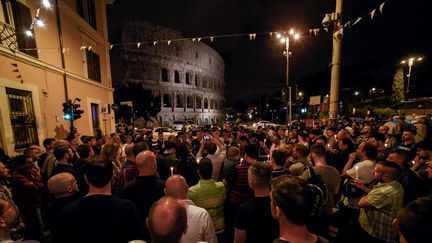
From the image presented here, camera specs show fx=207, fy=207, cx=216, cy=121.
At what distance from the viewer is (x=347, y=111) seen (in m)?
37.1

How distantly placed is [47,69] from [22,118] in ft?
8.72

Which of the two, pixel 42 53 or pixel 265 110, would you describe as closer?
pixel 42 53

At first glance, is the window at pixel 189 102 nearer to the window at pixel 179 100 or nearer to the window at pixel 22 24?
the window at pixel 179 100

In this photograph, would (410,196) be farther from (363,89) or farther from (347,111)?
(363,89)

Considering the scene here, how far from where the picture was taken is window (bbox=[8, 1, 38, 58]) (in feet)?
24.5

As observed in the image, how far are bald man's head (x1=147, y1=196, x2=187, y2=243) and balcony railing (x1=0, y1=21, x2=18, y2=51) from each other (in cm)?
902

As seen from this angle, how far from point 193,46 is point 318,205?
52649mm

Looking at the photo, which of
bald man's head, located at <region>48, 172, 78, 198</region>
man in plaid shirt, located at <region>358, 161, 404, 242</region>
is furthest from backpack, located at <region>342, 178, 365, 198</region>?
bald man's head, located at <region>48, 172, 78, 198</region>

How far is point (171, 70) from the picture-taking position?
156 ft

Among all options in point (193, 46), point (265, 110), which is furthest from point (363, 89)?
point (193, 46)

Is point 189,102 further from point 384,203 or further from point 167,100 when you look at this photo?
point 384,203

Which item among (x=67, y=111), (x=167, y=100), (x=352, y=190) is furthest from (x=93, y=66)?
(x=167, y=100)

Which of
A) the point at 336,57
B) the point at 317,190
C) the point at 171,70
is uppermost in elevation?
the point at 171,70

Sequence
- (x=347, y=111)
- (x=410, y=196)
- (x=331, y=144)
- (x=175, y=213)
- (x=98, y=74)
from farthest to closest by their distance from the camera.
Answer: (x=347, y=111) → (x=98, y=74) → (x=331, y=144) → (x=410, y=196) → (x=175, y=213)
